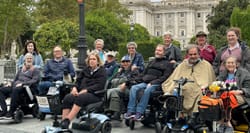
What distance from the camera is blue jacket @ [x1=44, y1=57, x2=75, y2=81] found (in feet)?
30.3

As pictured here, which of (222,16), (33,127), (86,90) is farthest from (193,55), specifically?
(222,16)

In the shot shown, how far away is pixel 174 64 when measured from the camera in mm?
7902

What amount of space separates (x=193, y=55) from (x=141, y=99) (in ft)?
3.88

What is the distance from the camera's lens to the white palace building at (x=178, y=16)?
406 feet

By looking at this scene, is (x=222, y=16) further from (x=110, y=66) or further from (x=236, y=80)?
(x=236, y=80)

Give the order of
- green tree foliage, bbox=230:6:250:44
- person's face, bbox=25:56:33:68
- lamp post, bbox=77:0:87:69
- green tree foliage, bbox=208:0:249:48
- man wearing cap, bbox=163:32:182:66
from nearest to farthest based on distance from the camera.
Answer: man wearing cap, bbox=163:32:182:66
person's face, bbox=25:56:33:68
lamp post, bbox=77:0:87:69
green tree foliage, bbox=230:6:250:44
green tree foliage, bbox=208:0:249:48

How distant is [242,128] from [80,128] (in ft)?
8.43

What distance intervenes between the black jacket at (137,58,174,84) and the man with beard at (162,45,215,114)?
0.24 meters

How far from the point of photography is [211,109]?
611cm

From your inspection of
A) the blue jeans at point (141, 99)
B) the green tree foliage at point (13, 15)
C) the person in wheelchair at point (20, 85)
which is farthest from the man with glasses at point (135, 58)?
the green tree foliage at point (13, 15)

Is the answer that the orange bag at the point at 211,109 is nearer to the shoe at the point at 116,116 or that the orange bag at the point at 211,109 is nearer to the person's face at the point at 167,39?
the shoe at the point at 116,116

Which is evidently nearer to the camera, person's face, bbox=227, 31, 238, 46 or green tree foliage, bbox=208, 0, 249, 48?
person's face, bbox=227, 31, 238, 46

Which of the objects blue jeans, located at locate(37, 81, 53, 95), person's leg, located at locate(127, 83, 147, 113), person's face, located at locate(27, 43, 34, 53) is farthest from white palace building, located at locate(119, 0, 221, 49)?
person's leg, located at locate(127, 83, 147, 113)

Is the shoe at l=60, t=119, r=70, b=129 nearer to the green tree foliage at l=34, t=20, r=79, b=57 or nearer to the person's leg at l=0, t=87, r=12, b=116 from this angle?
the person's leg at l=0, t=87, r=12, b=116
